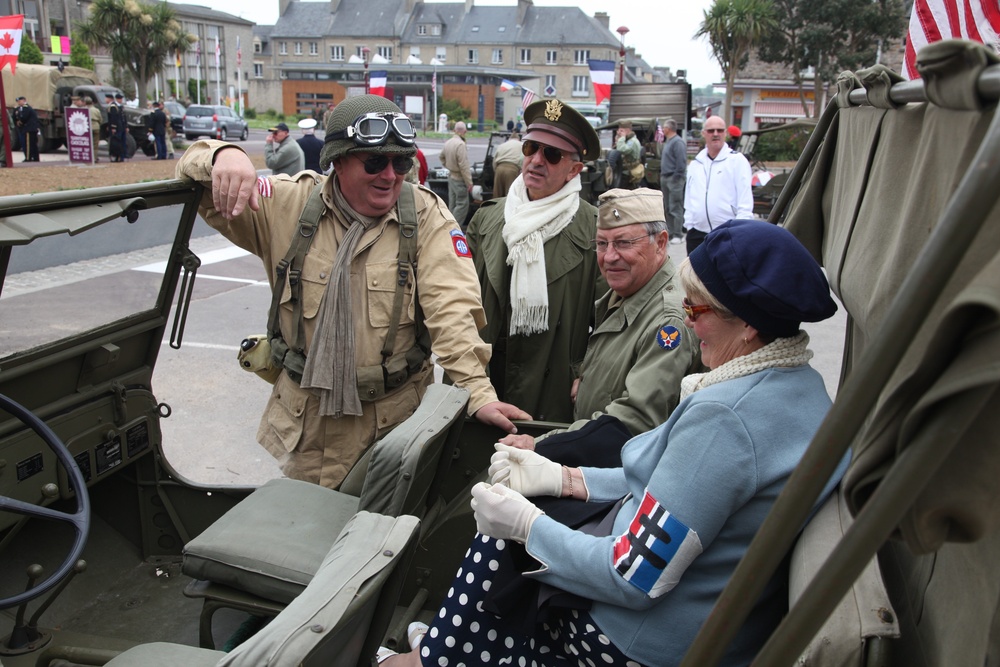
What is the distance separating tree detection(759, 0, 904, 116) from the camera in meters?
34.8

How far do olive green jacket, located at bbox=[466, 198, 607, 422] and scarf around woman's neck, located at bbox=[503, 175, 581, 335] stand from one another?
0.05 meters

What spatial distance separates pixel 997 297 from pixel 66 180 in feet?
63.0

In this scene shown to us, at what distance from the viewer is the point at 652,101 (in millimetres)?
22594

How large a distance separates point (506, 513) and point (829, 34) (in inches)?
1537

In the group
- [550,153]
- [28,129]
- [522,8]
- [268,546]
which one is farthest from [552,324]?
[522,8]

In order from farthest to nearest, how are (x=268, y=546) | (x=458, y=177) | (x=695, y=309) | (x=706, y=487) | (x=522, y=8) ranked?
(x=522, y=8), (x=458, y=177), (x=268, y=546), (x=695, y=309), (x=706, y=487)

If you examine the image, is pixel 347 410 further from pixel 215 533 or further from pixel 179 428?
pixel 179 428

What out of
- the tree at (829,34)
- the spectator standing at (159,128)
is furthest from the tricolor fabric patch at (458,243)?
the tree at (829,34)

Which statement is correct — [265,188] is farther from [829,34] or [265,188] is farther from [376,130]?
Answer: [829,34]

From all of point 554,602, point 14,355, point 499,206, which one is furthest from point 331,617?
point 499,206

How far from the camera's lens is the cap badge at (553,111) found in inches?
158

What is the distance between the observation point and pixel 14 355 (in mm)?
2670

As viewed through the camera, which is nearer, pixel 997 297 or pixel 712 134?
pixel 997 297

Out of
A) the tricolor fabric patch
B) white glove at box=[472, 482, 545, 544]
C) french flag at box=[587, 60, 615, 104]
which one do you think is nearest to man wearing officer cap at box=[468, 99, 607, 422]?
the tricolor fabric patch
